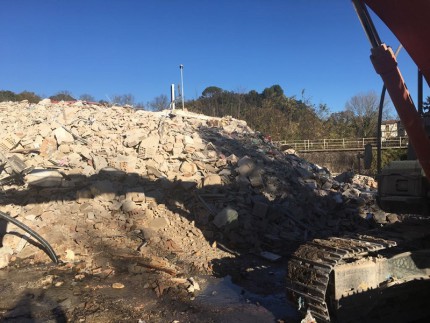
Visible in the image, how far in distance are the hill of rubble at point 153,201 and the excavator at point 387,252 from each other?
2242 mm

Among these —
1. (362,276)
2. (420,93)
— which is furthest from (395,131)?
(362,276)

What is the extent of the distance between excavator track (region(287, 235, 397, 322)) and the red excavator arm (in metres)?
1.13

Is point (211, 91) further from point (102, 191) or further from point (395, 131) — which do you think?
point (395, 131)

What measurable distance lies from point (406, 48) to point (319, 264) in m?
2.25

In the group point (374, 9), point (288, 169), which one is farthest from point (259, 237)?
point (374, 9)

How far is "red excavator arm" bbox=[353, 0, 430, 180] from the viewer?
330cm

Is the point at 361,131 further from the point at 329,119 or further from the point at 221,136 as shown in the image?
the point at 221,136

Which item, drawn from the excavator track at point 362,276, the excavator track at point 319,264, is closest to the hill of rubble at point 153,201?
the excavator track at point 319,264

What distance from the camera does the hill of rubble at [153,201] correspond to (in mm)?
7320

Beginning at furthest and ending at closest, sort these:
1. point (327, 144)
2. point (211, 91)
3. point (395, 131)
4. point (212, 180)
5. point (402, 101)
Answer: point (211, 91) < point (327, 144) < point (212, 180) < point (395, 131) < point (402, 101)

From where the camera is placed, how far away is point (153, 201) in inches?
347

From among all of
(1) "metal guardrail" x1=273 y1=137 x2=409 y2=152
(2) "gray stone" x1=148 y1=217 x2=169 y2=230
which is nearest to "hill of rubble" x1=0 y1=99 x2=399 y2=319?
(2) "gray stone" x1=148 y1=217 x2=169 y2=230

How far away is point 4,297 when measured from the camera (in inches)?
225

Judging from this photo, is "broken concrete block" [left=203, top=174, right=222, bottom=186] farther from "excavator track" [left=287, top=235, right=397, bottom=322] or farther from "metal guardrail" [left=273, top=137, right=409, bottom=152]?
"metal guardrail" [left=273, top=137, right=409, bottom=152]
